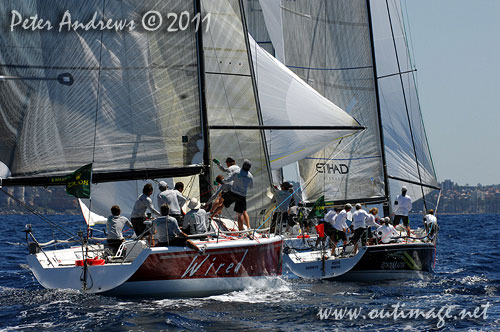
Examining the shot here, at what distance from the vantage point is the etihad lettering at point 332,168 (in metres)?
27.0

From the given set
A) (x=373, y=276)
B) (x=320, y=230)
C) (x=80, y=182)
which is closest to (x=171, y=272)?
(x=80, y=182)

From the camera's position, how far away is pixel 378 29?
27.6 meters

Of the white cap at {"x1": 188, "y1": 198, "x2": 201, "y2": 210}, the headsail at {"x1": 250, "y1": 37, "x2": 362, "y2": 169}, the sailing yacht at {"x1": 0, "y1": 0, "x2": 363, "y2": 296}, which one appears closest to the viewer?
the white cap at {"x1": 188, "y1": 198, "x2": 201, "y2": 210}

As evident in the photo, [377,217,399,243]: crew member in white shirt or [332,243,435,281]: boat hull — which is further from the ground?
[377,217,399,243]: crew member in white shirt

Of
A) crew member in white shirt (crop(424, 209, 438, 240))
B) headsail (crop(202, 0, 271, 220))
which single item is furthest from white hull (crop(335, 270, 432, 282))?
headsail (crop(202, 0, 271, 220))

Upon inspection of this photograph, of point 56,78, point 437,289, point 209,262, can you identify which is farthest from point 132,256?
point 437,289

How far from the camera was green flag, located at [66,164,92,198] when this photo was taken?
46.8 ft

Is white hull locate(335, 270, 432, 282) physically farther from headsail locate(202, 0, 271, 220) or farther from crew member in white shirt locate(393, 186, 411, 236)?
headsail locate(202, 0, 271, 220)

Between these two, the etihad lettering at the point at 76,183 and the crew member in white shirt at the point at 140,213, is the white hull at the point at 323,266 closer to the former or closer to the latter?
the crew member in white shirt at the point at 140,213

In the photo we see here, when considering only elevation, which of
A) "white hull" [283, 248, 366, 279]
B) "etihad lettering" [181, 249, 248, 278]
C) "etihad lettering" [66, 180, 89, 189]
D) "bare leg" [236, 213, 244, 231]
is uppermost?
"etihad lettering" [66, 180, 89, 189]

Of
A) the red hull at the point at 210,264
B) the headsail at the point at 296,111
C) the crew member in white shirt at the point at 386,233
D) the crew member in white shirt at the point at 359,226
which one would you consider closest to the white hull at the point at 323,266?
the crew member in white shirt at the point at 359,226

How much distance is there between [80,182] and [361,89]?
1478 centimetres

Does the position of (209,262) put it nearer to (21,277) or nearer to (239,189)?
(239,189)

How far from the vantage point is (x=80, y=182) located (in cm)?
1432
